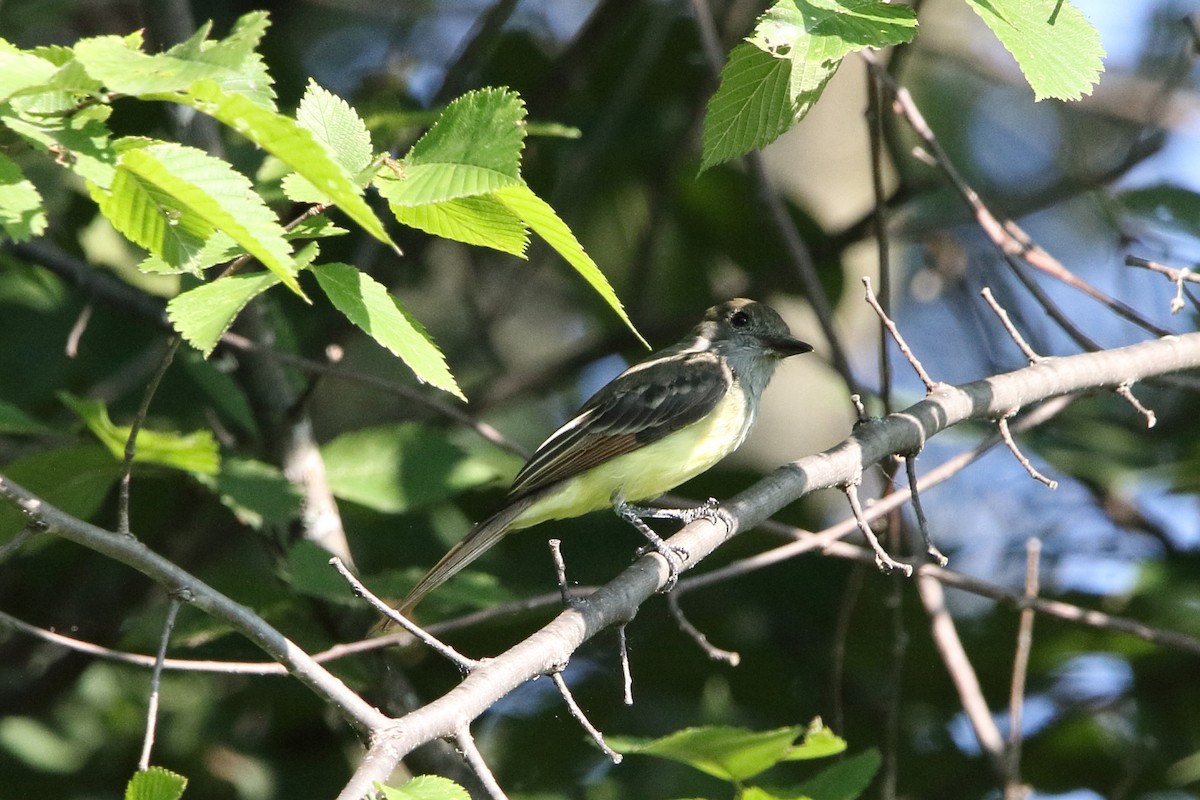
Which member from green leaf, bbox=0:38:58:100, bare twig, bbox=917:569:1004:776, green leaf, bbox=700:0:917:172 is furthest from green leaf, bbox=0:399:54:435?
bare twig, bbox=917:569:1004:776

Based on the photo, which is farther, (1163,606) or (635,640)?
(635,640)

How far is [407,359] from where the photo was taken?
2.59m

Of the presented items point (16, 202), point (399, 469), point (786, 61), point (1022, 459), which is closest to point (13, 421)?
point (399, 469)

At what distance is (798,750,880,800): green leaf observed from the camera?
337 cm

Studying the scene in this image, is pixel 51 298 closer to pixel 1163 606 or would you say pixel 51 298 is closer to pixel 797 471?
pixel 797 471

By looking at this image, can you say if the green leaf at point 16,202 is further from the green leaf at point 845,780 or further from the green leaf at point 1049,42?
the green leaf at point 845,780

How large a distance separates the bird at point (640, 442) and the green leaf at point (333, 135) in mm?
2426

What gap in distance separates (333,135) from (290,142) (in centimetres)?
54

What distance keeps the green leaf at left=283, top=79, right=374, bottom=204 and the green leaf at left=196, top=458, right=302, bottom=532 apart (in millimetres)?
1987

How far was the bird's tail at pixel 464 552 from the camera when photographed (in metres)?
4.58

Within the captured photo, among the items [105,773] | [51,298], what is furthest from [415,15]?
[105,773]

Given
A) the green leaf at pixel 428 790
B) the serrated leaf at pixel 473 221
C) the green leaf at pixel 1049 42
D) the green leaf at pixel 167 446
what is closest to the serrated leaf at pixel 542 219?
the serrated leaf at pixel 473 221

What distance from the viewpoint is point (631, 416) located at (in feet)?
18.6

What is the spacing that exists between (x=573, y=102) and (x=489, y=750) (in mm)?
3647
